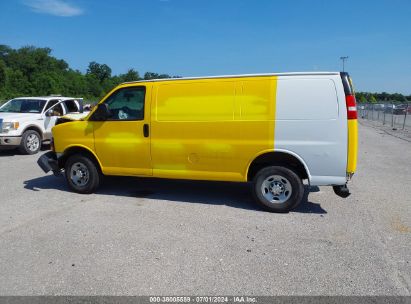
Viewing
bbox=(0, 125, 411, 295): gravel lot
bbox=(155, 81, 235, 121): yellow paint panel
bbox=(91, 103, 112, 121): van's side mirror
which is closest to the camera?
bbox=(0, 125, 411, 295): gravel lot

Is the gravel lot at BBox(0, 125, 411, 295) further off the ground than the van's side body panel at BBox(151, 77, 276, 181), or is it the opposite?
the van's side body panel at BBox(151, 77, 276, 181)

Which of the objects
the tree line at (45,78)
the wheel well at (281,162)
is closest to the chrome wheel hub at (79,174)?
the wheel well at (281,162)

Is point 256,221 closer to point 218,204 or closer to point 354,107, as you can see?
point 218,204

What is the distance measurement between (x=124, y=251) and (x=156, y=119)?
2.45 metres

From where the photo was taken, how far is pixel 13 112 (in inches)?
476

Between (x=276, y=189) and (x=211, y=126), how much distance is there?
1.41 metres

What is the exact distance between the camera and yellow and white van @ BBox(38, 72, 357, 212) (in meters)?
5.08

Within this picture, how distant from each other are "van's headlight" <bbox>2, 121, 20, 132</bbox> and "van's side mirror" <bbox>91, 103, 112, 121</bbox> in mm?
6110

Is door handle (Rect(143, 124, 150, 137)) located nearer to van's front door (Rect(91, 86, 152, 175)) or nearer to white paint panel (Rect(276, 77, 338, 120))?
van's front door (Rect(91, 86, 152, 175))

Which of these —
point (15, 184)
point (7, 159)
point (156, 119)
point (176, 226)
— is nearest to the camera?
point (176, 226)

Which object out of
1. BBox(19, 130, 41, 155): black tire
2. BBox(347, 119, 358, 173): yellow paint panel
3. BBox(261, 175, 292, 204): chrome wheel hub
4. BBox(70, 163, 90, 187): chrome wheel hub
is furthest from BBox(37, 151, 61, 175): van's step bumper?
BBox(19, 130, 41, 155): black tire

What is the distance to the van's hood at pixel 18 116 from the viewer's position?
36.4ft

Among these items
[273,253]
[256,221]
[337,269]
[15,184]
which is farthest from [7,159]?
[337,269]

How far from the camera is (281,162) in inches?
217
